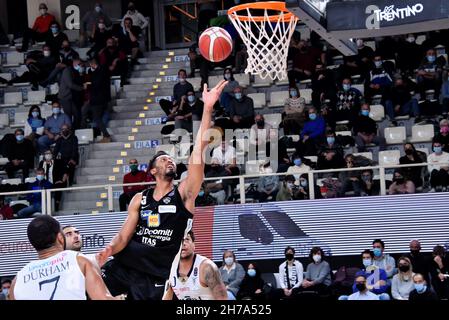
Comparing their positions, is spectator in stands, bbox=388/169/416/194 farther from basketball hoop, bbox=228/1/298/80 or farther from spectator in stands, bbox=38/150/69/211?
spectator in stands, bbox=38/150/69/211

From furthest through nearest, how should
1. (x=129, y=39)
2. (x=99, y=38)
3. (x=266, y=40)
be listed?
(x=129, y=39) → (x=99, y=38) → (x=266, y=40)

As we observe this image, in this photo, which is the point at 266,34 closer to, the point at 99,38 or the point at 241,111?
the point at 241,111

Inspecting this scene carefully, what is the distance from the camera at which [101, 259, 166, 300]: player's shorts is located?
32.3 ft

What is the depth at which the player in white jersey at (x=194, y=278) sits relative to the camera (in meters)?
10.6

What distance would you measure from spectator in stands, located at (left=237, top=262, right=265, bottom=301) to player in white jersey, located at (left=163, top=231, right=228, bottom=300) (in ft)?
22.0

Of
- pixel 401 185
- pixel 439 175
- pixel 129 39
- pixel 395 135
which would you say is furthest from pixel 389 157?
pixel 129 39

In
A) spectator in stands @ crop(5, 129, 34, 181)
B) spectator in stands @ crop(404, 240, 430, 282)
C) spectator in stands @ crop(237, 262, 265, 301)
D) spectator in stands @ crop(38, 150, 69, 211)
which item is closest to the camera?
spectator in stands @ crop(404, 240, 430, 282)

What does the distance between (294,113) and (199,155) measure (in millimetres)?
11097

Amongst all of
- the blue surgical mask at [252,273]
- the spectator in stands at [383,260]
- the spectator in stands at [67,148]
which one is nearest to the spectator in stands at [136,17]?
the spectator in stands at [67,148]

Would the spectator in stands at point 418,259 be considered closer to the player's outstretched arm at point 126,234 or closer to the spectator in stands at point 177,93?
the spectator in stands at point 177,93

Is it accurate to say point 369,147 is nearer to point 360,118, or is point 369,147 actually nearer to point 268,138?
point 360,118

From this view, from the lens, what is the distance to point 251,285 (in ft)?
58.4

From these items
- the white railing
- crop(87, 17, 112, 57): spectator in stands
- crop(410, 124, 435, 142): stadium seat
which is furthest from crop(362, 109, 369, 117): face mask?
crop(87, 17, 112, 57): spectator in stands

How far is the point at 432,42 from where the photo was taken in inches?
845
